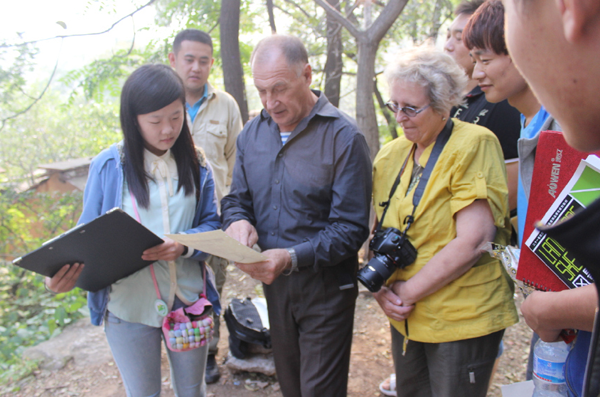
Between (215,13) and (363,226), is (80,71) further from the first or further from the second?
(363,226)

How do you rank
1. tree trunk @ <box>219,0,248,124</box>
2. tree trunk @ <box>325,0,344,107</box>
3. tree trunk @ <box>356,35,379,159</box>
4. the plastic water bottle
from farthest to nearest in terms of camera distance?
tree trunk @ <box>325,0,344,107</box>, tree trunk @ <box>219,0,248,124</box>, tree trunk @ <box>356,35,379,159</box>, the plastic water bottle

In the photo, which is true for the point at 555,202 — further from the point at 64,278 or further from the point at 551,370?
the point at 64,278

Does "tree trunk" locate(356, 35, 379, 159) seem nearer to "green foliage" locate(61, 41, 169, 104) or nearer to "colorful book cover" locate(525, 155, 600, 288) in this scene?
"green foliage" locate(61, 41, 169, 104)

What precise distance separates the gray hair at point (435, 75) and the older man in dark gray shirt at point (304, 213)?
0.42 m

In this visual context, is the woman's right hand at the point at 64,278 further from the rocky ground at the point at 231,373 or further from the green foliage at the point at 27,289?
the green foliage at the point at 27,289

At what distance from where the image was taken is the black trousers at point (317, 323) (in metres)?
2.28

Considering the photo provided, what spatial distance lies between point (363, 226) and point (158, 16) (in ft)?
18.4

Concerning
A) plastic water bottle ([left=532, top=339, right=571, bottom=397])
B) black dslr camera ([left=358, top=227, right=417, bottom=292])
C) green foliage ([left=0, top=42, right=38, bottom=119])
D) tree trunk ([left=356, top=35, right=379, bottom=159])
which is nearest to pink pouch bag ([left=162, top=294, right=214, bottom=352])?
black dslr camera ([left=358, top=227, right=417, bottom=292])

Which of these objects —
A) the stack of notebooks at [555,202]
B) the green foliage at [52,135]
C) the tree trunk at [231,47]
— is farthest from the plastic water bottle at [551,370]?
the green foliage at [52,135]

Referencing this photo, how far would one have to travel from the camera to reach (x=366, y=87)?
4348 millimetres

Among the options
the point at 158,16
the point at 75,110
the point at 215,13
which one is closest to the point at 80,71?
the point at 158,16

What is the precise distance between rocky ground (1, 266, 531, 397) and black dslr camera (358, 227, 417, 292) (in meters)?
1.66

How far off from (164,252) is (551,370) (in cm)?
169

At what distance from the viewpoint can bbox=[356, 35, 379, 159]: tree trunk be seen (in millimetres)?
4184
